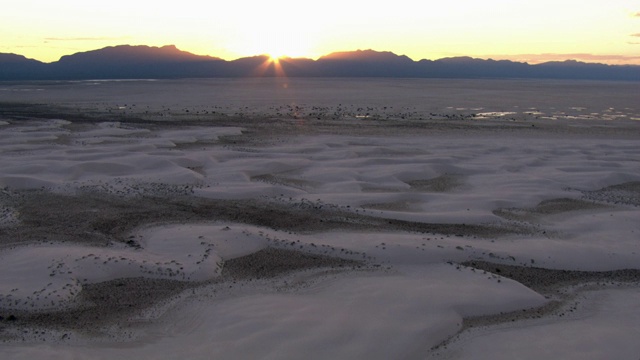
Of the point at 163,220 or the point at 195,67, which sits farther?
the point at 195,67

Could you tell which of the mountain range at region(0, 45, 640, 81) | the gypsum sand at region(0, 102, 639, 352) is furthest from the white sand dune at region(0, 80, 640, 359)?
the mountain range at region(0, 45, 640, 81)

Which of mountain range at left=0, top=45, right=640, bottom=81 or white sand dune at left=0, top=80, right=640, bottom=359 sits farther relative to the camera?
mountain range at left=0, top=45, right=640, bottom=81

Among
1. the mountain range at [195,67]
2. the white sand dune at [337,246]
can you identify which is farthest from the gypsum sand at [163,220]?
the mountain range at [195,67]

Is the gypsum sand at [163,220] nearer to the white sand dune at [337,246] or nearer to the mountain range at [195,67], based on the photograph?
the white sand dune at [337,246]

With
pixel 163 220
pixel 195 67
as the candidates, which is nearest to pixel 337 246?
pixel 163 220

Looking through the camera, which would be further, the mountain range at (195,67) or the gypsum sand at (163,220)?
the mountain range at (195,67)

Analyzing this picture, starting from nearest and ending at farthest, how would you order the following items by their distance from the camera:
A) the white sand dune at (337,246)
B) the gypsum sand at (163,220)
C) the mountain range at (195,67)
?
the white sand dune at (337,246)
the gypsum sand at (163,220)
the mountain range at (195,67)

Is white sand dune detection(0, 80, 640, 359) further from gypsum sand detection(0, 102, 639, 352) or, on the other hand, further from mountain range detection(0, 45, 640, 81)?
mountain range detection(0, 45, 640, 81)

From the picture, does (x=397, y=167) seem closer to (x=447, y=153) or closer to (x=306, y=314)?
(x=447, y=153)

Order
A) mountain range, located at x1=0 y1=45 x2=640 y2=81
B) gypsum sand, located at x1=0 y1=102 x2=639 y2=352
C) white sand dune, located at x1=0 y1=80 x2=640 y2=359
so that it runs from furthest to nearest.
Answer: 1. mountain range, located at x1=0 y1=45 x2=640 y2=81
2. gypsum sand, located at x1=0 y1=102 x2=639 y2=352
3. white sand dune, located at x1=0 y1=80 x2=640 y2=359

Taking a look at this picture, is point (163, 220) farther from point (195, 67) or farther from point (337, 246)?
point (195, 67)
